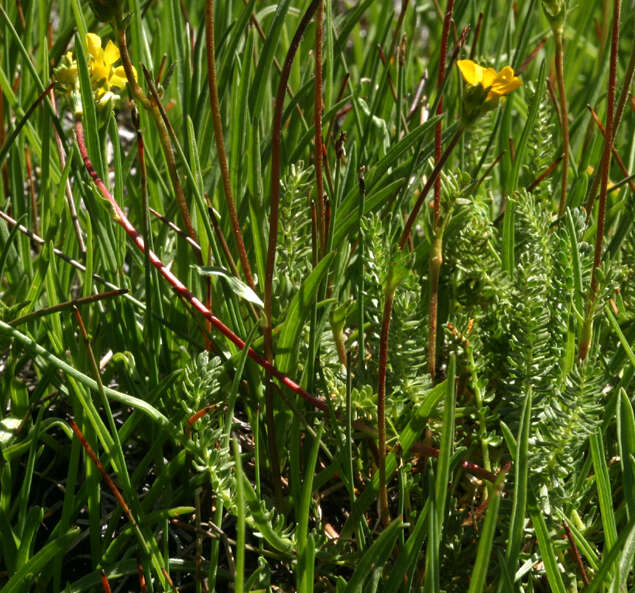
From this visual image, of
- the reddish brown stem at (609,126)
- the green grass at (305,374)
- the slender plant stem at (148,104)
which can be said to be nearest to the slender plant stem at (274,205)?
the green grass at (305,374)

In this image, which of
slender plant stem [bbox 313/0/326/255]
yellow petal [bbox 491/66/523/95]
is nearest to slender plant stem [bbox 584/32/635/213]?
yellow petal [bbox 491/66/523/95]

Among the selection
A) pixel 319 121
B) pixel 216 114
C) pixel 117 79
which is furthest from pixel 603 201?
pixel 117 79

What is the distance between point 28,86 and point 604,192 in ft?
3.31

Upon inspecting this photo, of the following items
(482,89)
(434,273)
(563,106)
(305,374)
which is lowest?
(305,374)

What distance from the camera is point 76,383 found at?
88 centimetres

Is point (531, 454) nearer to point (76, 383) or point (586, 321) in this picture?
point (586, 321)

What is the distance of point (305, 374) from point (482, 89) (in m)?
0.39

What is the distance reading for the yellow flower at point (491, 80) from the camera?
2.73 ft

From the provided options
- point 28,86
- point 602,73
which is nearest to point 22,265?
point 28,86

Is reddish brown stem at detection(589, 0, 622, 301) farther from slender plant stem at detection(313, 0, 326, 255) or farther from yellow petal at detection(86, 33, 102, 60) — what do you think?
yellow petal at detection(86, 33, 102, 60)

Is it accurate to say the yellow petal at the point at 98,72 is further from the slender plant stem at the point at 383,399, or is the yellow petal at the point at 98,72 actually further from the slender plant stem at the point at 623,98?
the slender plant stem at the point at 623,98

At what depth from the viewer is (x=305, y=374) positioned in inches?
38.6

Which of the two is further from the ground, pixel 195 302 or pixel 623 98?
pixel 623 98

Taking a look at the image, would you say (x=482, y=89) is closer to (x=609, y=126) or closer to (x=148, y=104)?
(x=609, y=126)
